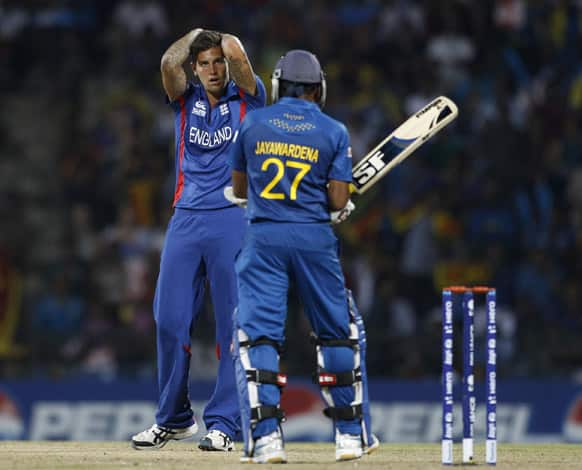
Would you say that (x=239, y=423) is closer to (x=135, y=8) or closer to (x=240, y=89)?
(x=240, y=89)

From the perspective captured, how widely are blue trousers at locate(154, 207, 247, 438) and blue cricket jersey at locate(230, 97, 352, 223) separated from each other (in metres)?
1.00

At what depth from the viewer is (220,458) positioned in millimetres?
7191

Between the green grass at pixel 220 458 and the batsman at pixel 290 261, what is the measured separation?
235 mm

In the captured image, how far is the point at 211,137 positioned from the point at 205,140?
37 mm

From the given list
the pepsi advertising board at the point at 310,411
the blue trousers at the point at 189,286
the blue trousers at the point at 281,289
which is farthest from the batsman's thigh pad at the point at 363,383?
the pepsi advertising board at the point at 310,411

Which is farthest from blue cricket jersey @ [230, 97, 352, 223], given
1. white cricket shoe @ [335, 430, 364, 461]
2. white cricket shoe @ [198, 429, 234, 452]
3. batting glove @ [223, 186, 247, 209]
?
white cricket shoe @ [198, 429, 234, 452]

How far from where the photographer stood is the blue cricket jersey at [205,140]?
7.82 meters

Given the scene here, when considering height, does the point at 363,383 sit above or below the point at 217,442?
above

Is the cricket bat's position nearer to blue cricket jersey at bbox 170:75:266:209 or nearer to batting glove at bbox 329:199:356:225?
batting glove at bbox 329:199:356:225

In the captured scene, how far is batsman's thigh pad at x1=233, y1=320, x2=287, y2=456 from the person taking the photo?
6.68 meters

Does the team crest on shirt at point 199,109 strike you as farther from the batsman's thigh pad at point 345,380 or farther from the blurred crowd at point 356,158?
the blurred crowd at point 356,158

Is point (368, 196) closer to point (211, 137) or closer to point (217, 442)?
point (211, 137)

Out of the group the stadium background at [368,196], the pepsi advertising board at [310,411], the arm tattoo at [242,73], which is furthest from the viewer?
the stadium background at [368,196]

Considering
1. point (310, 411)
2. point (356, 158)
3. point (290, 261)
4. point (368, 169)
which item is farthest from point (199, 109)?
point (356, 158)
